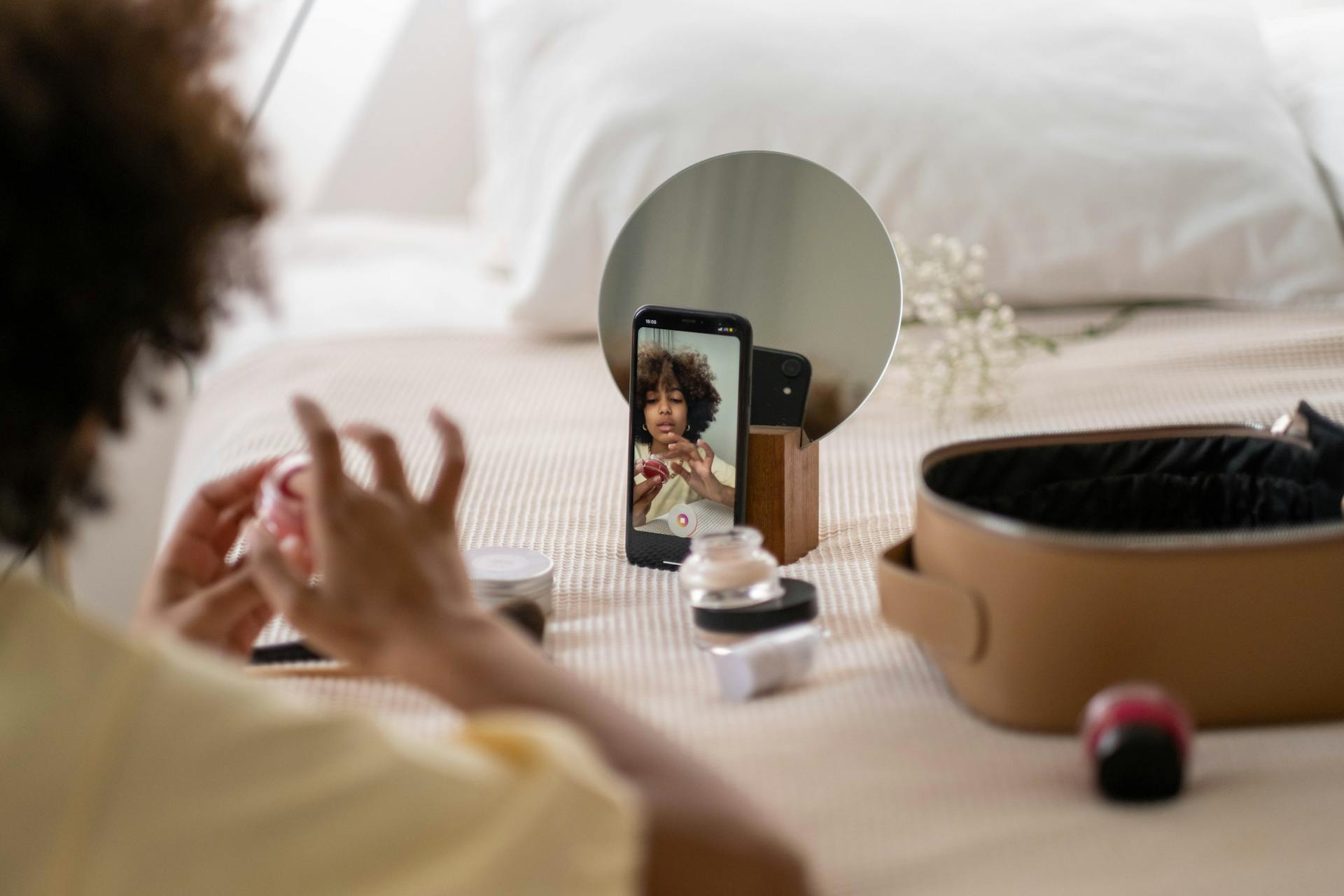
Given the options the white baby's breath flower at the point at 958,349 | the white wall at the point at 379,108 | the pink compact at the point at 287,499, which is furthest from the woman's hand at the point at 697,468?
the white wall at the point at 379,108

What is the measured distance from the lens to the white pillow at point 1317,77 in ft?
4.90

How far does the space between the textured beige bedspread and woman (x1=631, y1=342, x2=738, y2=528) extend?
0.20ft

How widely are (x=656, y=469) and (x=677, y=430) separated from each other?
0.11 feet

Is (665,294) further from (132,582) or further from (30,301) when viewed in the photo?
(132,582)

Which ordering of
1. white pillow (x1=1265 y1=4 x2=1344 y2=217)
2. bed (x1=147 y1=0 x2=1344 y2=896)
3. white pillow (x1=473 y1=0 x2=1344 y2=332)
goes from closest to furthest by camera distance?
bed (x1=147 y1=0 x2=1344 y2=896) < white pillow (x1=473 y1=0 x2=1344 y2=332) < white pillow (x1=1265 y1=4 x2=1344 y2=217)

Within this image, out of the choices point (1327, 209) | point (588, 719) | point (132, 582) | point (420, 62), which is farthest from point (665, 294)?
point (420, 62)

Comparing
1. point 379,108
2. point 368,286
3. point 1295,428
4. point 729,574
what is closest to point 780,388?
point 729,574

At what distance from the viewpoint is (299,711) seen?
1.39 ft

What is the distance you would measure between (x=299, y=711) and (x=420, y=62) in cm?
192

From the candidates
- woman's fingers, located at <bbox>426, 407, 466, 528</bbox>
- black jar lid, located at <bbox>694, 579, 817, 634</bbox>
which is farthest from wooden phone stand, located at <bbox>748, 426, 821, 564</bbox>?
woman's fingers, located at <bbox>426, 407, 466, 528</bbox>

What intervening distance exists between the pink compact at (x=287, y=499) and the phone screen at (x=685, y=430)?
243 mm

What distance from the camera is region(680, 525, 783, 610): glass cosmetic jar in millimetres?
731

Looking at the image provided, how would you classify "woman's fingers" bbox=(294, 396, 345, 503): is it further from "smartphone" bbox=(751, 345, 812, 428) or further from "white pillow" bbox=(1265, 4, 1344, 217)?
"white pillow" bbox=(1265, 4, 1344, 217)

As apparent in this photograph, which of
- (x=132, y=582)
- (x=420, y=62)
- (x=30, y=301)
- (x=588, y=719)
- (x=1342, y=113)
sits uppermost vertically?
(x=1342, y=113)
